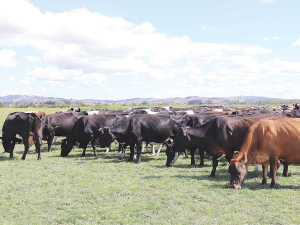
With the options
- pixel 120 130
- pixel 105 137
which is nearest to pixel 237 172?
pixel 120 130

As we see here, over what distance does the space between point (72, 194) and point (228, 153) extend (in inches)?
217

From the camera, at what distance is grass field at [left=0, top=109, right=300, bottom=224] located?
6105 millimetres

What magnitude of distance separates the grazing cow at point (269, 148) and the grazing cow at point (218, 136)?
153 centimetres

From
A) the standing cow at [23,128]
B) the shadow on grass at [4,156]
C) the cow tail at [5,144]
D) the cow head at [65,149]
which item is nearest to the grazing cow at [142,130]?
the cow head at [65,149]

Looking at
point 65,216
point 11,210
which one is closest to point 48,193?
point 11,210

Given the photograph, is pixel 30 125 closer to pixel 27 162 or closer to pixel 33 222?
pixel 27 162

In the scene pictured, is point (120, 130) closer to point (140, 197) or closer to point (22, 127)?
point (22, 127)

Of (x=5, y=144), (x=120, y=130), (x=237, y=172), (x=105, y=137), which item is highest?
(x=120, y=130)

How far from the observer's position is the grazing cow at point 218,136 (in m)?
9.58

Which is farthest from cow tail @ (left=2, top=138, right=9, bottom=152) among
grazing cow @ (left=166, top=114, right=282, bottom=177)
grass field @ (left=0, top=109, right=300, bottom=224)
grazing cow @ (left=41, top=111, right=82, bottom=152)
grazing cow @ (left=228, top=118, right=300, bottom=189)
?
grazing cow @ (left=228, top=118, right=300, bottom=189)

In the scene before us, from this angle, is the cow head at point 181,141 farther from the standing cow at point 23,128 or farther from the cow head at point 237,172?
the standing cow at point 23,128

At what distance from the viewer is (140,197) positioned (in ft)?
24.5

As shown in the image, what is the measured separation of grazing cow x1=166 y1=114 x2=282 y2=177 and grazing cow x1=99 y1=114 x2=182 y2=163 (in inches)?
106

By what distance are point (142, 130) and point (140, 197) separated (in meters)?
5.94
